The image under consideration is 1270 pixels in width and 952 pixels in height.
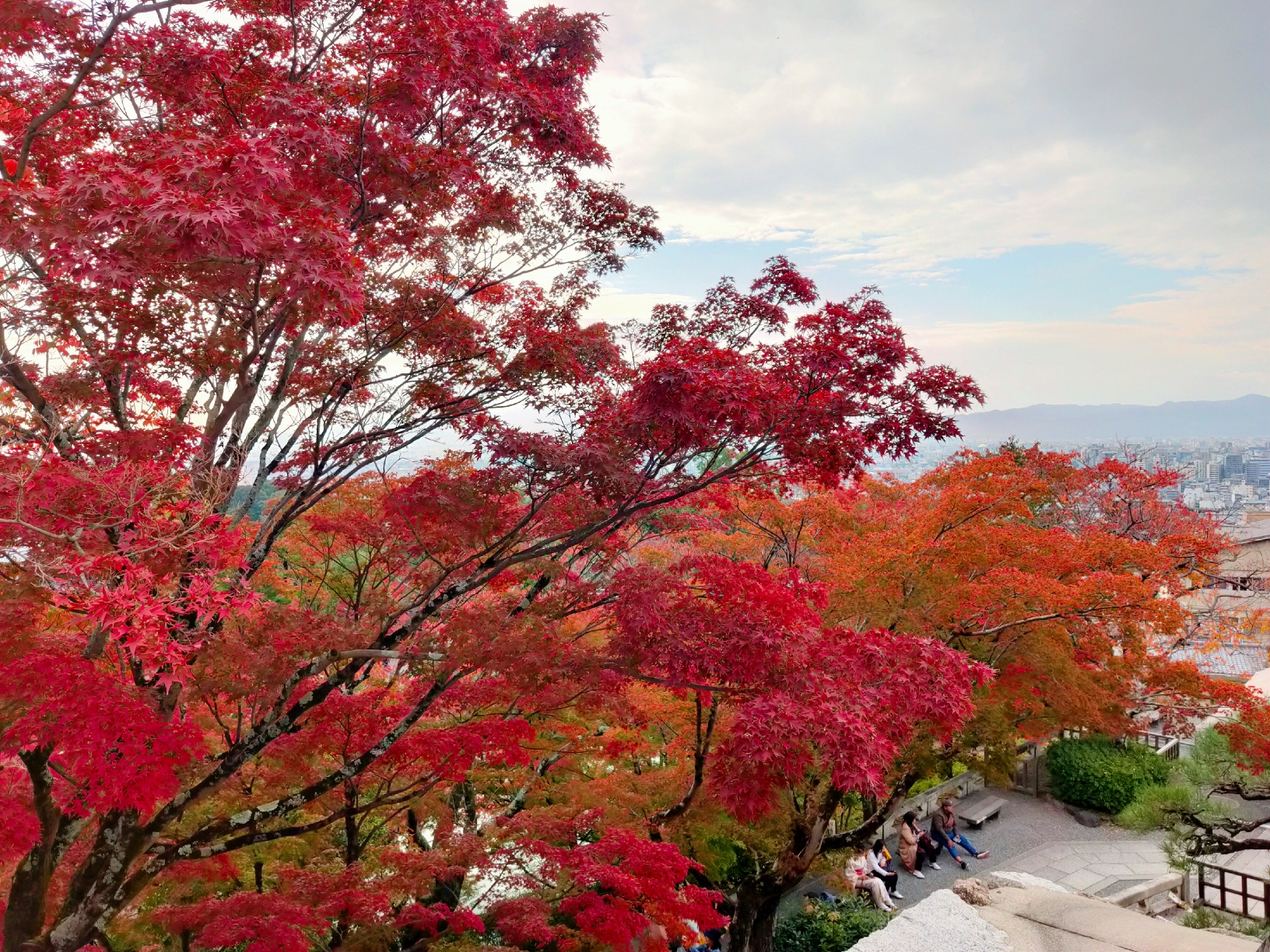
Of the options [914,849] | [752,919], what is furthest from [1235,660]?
[752,919]

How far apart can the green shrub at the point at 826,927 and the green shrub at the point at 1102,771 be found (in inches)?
308

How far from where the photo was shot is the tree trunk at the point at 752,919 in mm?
8672

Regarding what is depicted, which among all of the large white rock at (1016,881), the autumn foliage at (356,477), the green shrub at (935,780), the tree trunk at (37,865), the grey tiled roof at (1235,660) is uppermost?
the autumn foliage at (356,477)

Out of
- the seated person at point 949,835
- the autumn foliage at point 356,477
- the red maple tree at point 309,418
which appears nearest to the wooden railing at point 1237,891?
the seated person at point 949,835

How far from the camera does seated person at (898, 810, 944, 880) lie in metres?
12.6

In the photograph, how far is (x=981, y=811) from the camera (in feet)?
49.4

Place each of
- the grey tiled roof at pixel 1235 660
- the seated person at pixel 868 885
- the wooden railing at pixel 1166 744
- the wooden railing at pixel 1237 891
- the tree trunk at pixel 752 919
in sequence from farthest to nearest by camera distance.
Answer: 1. the grey tiled roof at pixel 1235 660
2. the wooden railing at pixel 1166 744
3. the seated person at pixel 868 885
4. the wooden railing at pixel 1237 891
5. the tree trunk at pixel 752 919

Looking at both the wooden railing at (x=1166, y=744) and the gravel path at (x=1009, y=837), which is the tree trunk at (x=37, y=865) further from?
the wooden railing at (x=1166, y=744)

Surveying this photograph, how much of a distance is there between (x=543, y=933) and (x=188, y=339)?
579 centimetres

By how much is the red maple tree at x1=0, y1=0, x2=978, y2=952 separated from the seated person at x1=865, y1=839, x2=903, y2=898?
578 cm

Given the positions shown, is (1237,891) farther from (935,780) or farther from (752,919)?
(752,919)

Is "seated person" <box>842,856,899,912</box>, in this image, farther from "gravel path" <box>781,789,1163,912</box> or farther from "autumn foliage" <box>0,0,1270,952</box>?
"autumn foliage" <box>0,0,1270,952</box>

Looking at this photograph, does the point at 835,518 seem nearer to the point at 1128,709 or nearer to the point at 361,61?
the point at 1128,709

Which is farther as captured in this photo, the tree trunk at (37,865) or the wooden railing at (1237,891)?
the wooden railing at (1237,891)
